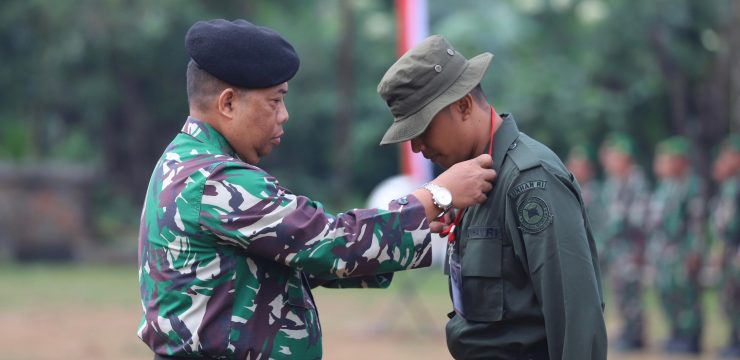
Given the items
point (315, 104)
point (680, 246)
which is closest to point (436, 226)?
point (680, 246)

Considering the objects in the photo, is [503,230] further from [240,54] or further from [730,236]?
[730,236]

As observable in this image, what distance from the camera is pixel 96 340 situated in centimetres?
1172

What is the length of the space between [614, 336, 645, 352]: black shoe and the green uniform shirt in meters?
8.17

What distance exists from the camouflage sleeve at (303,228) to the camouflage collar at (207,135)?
0.18 metres

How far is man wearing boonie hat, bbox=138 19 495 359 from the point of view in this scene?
3438mm

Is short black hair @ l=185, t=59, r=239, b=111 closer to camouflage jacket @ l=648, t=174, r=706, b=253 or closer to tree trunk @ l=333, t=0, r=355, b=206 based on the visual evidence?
camouflage jacket @ l=648, t=174, r=706, b=253

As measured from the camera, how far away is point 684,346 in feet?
36.8

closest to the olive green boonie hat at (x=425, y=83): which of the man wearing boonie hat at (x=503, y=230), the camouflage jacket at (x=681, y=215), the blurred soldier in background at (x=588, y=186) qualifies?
the man wearing boonie hat at (x=503, y=230)

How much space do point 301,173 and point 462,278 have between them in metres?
25.3

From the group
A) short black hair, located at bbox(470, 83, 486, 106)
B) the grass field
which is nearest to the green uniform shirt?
short black hair, located at bbox(470, 83, 486, 106)

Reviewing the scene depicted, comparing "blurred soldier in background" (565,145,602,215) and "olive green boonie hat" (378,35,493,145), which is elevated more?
"olive green boonie hat" (378,35,493,145)

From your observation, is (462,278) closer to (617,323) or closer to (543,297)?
→ (543,297)

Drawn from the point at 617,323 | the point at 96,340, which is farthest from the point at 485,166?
the point at 617,323

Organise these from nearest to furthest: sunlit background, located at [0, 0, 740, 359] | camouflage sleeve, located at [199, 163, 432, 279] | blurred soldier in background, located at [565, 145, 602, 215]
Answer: camouflage sleeve, located at [199, 163, 432, 279], blurred soldier in background, located at [565, 145, 602, 215], sunlit background, located at [0, 0, 740, 359]
